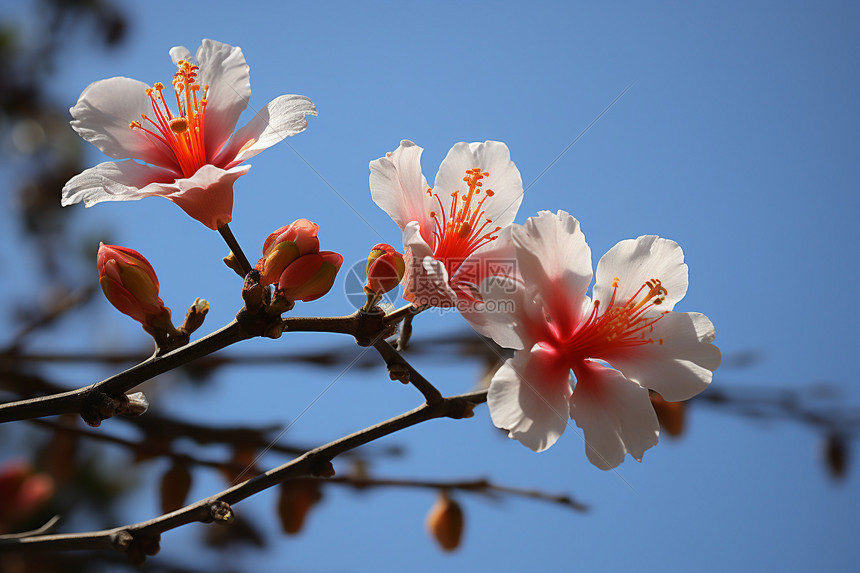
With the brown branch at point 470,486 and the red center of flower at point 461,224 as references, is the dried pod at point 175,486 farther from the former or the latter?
the red center of flower at point 461,224

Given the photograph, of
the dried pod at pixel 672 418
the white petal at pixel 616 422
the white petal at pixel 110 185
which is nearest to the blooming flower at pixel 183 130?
the white petal at pixel 110 185

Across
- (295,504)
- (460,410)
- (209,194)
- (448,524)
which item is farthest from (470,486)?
(209,194)

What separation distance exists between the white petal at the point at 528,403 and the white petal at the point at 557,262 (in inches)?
2.1

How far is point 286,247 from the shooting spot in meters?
0.58

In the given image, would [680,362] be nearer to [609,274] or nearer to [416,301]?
[609,274]

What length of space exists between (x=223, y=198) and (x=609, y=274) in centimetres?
38

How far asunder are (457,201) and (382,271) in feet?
0.52

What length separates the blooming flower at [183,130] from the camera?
1.99ft

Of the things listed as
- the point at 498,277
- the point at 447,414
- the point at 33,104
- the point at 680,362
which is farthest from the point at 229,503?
the point at 33,104

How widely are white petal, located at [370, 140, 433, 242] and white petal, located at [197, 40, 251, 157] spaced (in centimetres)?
17

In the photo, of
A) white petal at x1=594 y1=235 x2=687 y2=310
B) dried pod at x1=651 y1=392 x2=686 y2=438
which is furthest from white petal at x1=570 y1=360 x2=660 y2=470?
dried pod at x1=651 y1=392 x2=686 y2=438

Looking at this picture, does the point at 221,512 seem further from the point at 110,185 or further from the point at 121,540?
the point at 110,185

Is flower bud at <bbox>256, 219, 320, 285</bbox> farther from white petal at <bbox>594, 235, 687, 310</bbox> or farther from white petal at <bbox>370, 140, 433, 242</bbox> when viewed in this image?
white petal at <bbox>594, 235, 687, 310</bbox>

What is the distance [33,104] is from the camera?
7.29 feet
